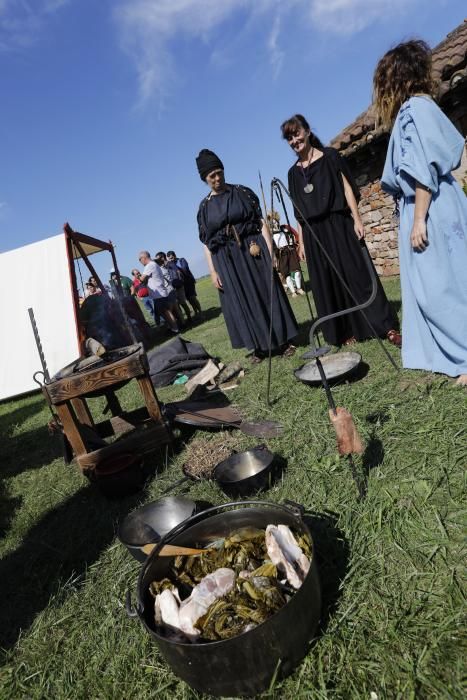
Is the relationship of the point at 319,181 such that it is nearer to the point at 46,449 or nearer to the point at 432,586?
the point at 432,586

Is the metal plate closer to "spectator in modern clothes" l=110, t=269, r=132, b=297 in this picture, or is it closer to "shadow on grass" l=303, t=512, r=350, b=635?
Result: "shadow on grass" l=303, t=512, r=350, b=635

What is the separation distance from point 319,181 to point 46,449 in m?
4.34

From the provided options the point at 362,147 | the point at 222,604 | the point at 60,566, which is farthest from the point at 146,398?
the point at 362,147

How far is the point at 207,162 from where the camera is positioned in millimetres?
4699

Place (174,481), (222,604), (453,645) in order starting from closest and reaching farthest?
1. (453,645)
2. (222,604)
3. (174,481)

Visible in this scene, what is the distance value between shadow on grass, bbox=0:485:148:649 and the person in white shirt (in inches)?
312

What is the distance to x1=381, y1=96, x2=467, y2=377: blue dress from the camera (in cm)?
279

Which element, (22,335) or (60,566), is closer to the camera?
(60,566)

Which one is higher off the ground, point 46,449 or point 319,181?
point 319,181

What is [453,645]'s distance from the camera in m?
1.48

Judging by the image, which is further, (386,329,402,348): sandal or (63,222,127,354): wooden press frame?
(63,222,127,354): wooden press frame

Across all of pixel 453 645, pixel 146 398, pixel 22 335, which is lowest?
pixel 453 645

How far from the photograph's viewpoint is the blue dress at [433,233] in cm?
279

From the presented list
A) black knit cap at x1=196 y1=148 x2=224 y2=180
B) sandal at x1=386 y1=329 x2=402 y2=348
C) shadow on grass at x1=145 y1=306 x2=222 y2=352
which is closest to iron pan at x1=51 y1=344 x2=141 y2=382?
black knit cap at x1=196 y1=148 x2=224 y2=180
